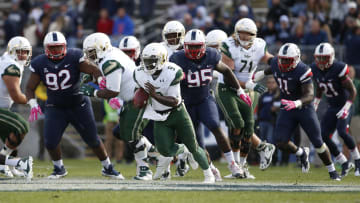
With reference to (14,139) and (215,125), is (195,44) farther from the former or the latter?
(14,139)

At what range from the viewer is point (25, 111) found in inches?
628

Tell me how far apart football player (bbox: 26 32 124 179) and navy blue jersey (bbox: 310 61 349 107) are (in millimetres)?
3336

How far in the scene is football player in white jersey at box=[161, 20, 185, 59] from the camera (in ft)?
34.3

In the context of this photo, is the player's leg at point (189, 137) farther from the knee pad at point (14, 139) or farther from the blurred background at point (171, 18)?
the blurred background at point (171, 18)

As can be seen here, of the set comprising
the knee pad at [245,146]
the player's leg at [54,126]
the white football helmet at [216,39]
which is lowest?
the knee pad at [245,146]

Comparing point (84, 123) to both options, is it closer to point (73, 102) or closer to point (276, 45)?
point (73, 102)

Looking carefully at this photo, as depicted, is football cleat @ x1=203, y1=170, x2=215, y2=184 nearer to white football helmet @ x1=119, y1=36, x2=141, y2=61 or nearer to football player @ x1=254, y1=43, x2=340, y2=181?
football player @ x1=254, y1=43, x2=340, y2=181

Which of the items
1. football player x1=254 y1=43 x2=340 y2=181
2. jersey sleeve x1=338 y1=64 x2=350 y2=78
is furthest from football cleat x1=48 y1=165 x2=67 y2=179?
jersey sleeve x1=338 y1=64 x2=350 y2=78

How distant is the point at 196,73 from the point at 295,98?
59.9 inches

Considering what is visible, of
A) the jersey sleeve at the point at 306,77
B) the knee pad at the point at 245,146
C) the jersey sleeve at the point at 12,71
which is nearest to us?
the jersey sleeve at the point at 12,71

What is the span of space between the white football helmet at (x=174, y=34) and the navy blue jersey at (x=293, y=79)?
1.31m

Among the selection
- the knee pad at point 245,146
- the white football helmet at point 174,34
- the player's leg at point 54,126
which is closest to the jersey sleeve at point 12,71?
the player's leg at point 54,126

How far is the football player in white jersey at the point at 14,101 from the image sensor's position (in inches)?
380

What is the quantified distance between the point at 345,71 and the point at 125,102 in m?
3.28
